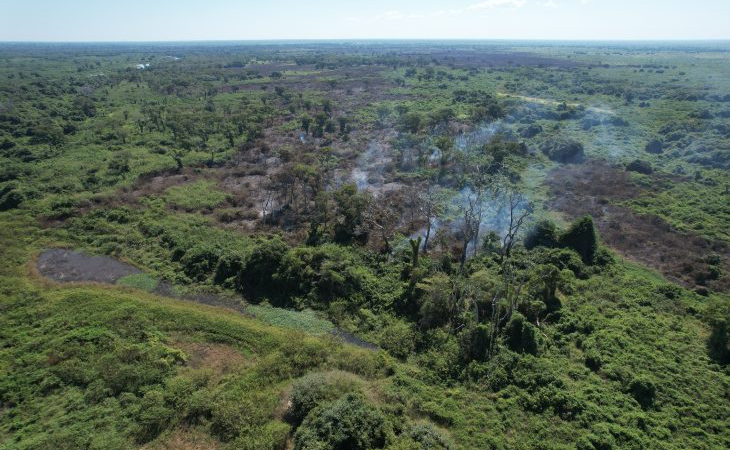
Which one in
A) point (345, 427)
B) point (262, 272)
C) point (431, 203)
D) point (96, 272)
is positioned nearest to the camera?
point (345, 427)

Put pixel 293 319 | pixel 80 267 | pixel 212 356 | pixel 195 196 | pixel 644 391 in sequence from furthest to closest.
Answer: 1. pixel 195 196
2. pixel 80 267
3. pixel 293 319
4. pixel 212 356
5. pixel 644 391

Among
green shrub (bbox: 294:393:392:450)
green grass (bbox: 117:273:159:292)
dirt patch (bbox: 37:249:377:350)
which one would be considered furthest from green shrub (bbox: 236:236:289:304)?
green shrub (bbox: 294:393:392:450)

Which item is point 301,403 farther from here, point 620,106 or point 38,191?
point 620,106

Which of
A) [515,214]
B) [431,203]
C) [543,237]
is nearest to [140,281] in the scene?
[431,203]

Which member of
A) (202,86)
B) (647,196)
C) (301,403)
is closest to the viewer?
(301,403)

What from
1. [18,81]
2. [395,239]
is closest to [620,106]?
[395,239]

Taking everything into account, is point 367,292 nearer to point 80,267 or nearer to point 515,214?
point 515,214

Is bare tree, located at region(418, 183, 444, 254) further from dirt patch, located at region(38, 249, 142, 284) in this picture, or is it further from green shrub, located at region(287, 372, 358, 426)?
dirt patch, located at region(38, 249, 142, 284)

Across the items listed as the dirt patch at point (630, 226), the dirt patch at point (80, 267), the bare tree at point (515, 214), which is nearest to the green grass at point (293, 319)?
the dirt patch at point (80, 267)
